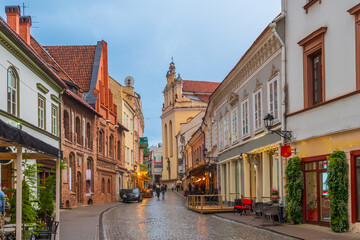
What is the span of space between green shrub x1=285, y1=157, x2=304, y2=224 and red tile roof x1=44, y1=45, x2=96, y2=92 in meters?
24.8

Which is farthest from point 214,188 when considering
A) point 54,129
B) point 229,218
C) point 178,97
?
point 178,97

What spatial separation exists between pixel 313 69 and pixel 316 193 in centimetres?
414

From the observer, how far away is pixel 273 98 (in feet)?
67.2

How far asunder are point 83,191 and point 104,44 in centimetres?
1349

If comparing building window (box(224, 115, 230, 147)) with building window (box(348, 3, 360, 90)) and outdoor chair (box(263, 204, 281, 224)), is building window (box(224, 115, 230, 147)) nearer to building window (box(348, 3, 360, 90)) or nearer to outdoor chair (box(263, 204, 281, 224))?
outdoor chair (box(263, 204, 281, 224))

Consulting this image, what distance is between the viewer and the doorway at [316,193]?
16.2 m

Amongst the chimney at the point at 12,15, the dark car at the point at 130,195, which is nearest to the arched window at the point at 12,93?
the chimney at the point at 12,15

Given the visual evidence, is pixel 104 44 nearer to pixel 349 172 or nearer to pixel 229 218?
pixel 229 218

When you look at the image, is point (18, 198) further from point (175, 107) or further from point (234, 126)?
point (175, 107)

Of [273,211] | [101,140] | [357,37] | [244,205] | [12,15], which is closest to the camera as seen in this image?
[357,37]

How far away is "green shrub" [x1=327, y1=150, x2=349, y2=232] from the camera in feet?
47.2

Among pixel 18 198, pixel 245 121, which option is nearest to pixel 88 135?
pixel 245 121

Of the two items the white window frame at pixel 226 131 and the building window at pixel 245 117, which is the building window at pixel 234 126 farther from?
the building window at pixel 245 117

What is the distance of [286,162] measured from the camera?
62.4 feet
